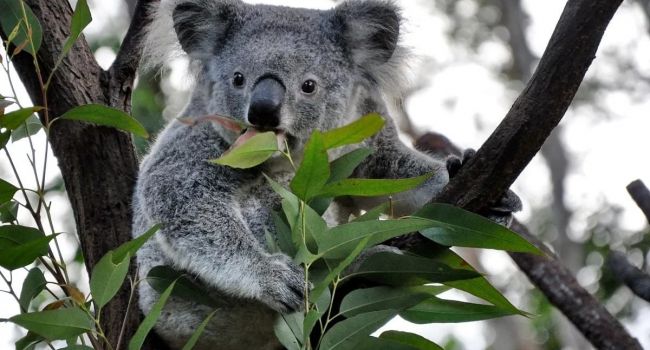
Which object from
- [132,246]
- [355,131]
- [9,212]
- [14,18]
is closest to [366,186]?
[355,131]

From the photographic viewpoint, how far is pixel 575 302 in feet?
11.6

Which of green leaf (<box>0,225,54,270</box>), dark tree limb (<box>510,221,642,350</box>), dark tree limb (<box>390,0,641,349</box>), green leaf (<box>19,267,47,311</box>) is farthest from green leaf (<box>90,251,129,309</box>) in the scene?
dark tree limb (<box>510,221,642,350</box>)

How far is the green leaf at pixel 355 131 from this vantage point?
5.68 ft

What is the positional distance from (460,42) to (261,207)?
10653mm

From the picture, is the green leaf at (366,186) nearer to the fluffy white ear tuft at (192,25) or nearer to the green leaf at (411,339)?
Answer: the green leaf at (411,339)

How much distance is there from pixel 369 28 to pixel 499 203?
101 cm

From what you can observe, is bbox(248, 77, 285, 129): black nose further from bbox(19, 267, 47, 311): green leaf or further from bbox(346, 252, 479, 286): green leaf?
bbox(19, 267, 47, 311): green leaf

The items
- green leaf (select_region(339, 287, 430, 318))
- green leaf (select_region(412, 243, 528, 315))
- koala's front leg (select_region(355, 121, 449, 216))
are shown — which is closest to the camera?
green leaf (select_region(339, 287, 430, 318))

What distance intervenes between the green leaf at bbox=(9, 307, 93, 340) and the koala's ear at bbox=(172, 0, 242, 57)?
4.64ft

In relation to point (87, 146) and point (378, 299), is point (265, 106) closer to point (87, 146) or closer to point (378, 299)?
point (87, 146)

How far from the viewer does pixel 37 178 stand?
83.0 inches

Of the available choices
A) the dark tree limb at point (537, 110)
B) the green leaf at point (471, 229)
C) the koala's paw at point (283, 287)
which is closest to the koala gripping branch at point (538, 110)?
the dark tree limb at point (537, 110)

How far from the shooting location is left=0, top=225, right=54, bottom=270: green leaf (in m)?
1.99

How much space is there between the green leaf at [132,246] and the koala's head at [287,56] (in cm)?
69
